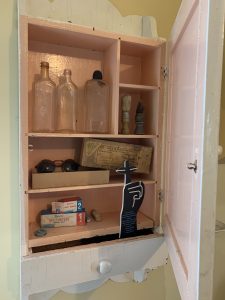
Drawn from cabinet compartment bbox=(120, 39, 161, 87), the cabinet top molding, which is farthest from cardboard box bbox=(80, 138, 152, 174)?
the cabinet top molding

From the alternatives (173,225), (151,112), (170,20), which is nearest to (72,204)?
(173,225)

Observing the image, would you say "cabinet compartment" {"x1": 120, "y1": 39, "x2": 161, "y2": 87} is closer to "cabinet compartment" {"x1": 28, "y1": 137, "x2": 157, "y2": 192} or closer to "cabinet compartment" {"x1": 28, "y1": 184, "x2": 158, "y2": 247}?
"cabinet compartment" {"x1": 28, "y1": 137, "x2": 157, "y2": 192}

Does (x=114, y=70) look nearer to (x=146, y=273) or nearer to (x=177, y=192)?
(x=177, y=192)

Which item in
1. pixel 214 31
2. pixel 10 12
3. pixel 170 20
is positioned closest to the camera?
pixel 214 31

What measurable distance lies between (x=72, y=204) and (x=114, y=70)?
1.85ft

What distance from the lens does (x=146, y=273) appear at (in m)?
1.24

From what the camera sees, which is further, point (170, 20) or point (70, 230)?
point (170, 20)

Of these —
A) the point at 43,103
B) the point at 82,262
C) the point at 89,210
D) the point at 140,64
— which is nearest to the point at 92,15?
the point at 140,64

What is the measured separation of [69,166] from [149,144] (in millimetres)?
368

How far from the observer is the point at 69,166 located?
38.4 inches

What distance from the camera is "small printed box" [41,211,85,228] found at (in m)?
0.95

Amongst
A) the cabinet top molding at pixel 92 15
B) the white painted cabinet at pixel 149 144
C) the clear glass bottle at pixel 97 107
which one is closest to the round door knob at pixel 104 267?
the white painted cabinet at pixel 149 144

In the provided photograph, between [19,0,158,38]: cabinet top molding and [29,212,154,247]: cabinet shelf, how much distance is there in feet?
2.67

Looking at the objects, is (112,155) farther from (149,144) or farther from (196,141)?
(196,141)
